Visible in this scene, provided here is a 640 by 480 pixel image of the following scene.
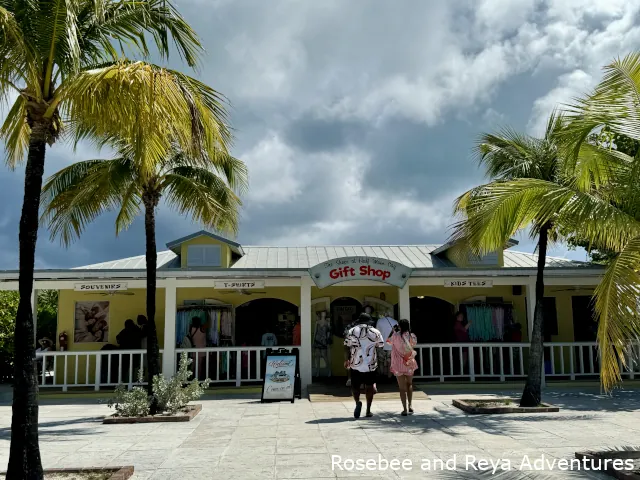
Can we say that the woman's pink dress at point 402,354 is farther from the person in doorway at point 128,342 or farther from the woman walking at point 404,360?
the person in doorway at point 128,342

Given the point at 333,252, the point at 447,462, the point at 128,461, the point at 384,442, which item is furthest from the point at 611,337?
the point at 333,252

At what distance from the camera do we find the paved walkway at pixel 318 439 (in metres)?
6.34

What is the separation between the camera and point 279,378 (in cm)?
1211

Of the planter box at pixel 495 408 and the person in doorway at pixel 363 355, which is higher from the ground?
the person in doorway at pixel 363 355

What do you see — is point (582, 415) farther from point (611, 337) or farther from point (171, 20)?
point (171, 20)

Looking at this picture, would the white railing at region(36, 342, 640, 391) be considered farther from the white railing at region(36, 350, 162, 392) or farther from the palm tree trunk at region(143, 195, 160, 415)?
the palm tree trunk at region(143, 195, 160, 415)

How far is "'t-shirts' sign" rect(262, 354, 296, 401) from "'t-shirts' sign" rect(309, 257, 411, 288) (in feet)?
6.37

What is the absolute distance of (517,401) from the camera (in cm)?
1093

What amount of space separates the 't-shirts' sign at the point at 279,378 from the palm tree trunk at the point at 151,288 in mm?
2503

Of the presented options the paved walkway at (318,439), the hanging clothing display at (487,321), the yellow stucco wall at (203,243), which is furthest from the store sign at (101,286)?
the hanging clothing display at (487,321)

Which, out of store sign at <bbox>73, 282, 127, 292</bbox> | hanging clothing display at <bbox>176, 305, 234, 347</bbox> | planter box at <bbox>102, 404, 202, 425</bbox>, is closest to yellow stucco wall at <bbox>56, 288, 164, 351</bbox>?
hanging clothing display at <bbox>176, 305, 234, 347</bbox>

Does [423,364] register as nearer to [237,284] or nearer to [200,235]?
[237,284]

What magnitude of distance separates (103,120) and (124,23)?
1.85 metres

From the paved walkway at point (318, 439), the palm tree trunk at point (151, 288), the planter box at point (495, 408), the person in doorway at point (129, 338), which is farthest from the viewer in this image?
the person in doorway at point (129, 338)
